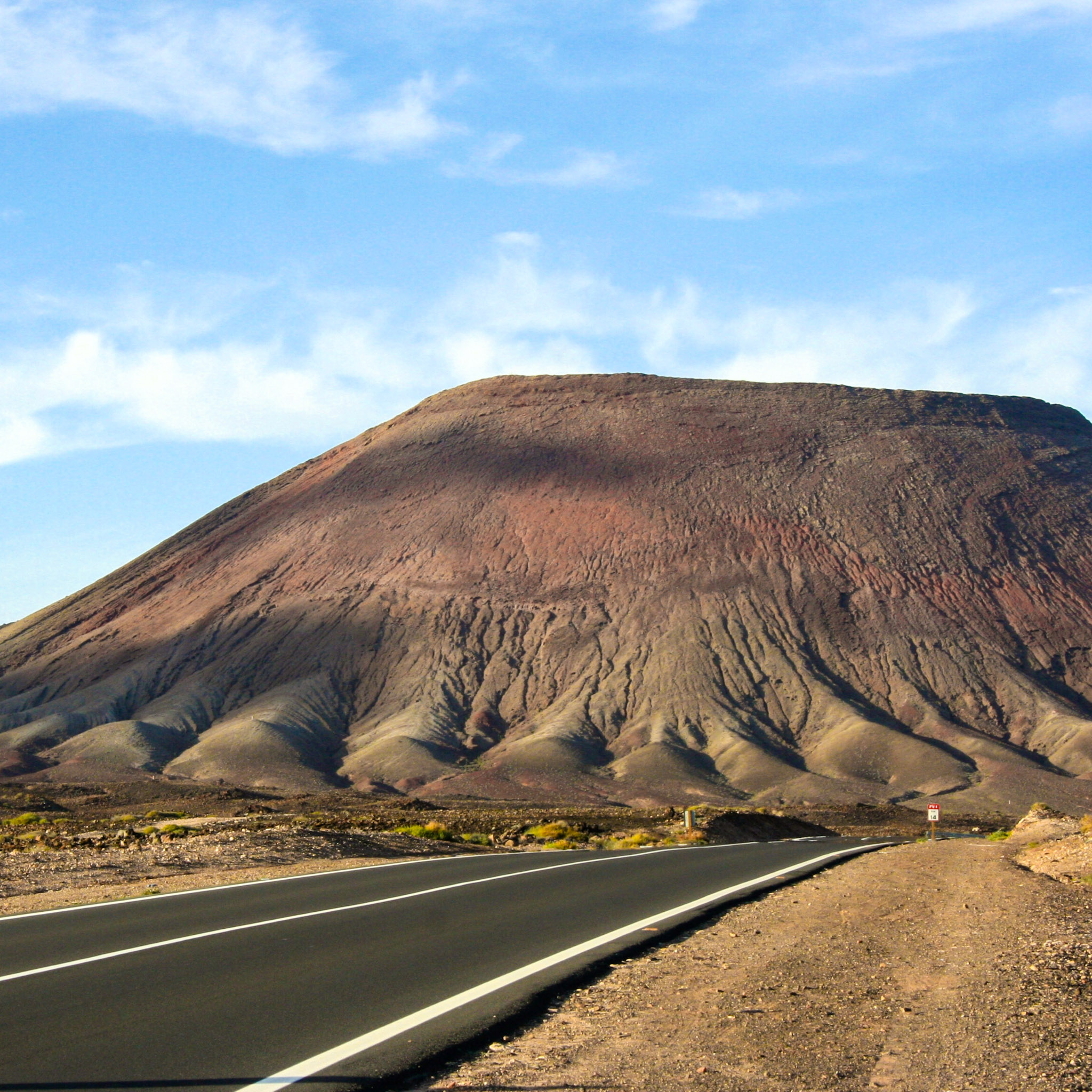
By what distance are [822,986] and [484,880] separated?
8.31m

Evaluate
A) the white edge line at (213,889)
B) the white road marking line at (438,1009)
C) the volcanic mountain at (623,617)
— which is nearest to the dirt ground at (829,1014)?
the white road marking line at (438,1009)

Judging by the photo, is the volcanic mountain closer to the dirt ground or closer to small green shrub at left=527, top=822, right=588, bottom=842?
small green shrub at left=527, top=822, right=588, bottom=842

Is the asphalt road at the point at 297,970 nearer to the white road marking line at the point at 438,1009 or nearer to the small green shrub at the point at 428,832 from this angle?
the white road marking line at the point at 438,1009

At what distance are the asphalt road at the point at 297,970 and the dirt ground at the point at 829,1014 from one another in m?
0.57

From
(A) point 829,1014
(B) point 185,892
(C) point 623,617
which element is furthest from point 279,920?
(C) point 623,617

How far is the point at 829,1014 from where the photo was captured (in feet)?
24.6

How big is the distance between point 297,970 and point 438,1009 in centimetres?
186

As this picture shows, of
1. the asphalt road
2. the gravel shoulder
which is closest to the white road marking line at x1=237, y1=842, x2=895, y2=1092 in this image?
the asphalt road

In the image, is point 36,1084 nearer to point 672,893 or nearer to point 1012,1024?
point 1012,1024

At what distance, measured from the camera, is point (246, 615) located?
293ft

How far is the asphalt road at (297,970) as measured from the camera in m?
6.32

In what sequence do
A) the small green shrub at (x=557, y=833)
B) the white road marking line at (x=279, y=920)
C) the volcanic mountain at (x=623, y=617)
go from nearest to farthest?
the white road marking line at (x=279, y=920)
the small green shrub at (x=557, y=833)
the volcanic mountain at (x=623, y=617)

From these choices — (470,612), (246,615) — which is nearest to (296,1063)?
(470,612)

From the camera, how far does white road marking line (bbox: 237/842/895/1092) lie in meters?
6.01
